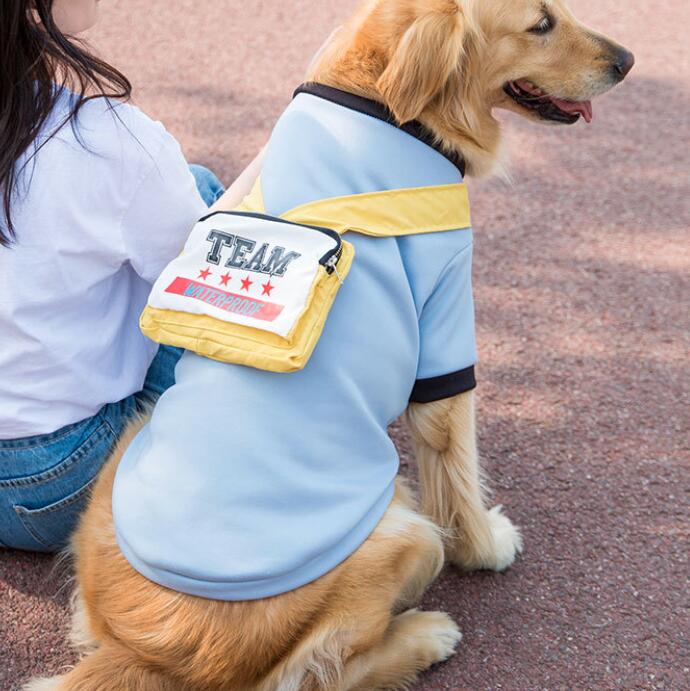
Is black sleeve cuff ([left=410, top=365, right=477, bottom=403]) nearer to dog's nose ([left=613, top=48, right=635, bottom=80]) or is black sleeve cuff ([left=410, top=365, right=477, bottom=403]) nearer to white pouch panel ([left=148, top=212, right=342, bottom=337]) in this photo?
white pouch panel ([left=148, top=212, right=342, bottom=337])

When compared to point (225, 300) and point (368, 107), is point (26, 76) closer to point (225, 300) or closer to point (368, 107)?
point (225, 300)

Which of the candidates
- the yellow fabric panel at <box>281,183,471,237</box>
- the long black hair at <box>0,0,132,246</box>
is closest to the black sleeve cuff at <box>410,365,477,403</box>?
the yellow fabric panel at <box>281,183,471,237</box>

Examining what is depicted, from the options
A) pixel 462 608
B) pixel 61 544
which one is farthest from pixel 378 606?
pixel 61 544

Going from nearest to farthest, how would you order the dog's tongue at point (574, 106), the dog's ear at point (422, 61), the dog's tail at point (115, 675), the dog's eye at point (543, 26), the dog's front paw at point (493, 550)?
1. the dog's tail at point (115, 675)
2. the dog's ear at point (422, 61)
3. the dog's eye at point (543, 26)
4. the dog's tongue at point (574, 106)
5. the dog's front paw at point (493, 550)

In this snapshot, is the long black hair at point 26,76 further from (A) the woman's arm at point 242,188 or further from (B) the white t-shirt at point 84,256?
(A) the woman's arm at point 242,188

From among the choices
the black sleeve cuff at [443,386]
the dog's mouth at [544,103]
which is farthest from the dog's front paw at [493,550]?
the dog's mouth at [544,103]

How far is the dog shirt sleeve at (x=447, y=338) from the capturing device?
2402mm

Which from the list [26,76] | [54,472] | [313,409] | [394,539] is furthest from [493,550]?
[26,76]

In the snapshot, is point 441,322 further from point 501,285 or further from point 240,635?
point 501,285

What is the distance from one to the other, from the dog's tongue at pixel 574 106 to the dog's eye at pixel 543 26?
0.19 m

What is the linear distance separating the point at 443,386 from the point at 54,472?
108 cm

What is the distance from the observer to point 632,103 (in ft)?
18.3

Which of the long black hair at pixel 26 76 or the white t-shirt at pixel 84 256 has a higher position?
the long black hair at pixel 26 76

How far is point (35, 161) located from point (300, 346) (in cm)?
76
